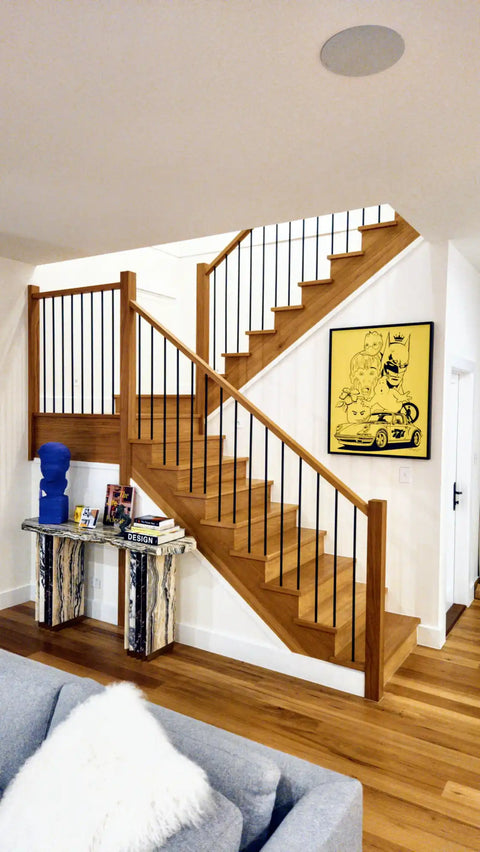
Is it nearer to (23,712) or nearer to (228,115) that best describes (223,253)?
(228,115)

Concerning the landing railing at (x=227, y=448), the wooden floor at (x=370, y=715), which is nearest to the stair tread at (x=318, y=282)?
the landing railing at (x=227, y=448)

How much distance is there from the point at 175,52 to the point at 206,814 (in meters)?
1.99

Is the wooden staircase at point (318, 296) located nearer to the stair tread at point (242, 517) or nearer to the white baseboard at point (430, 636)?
the stair tread at point (242, 517)

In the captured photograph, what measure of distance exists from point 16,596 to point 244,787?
11.9 ft

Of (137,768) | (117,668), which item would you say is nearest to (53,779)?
(137,768)

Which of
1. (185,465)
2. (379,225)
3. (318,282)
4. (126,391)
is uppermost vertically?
(379,225)

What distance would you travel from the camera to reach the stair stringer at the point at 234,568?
321 cm

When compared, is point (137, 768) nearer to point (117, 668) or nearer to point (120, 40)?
point (120, 40)

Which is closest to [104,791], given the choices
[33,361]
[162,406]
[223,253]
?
[162,406]

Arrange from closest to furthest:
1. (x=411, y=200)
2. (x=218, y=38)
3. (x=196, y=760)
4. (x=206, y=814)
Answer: (x=206, y=814)
(x=196, y=760)
(x=218, y=38)
(x=411, y=200)

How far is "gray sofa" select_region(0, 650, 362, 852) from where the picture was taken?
3.80ft

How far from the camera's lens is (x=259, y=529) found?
3691mm

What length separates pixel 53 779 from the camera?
1242 millimetres

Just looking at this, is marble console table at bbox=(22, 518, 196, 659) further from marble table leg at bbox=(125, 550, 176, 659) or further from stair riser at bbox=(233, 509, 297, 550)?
stair riser at bbox=(233, 509, 297, 550)
